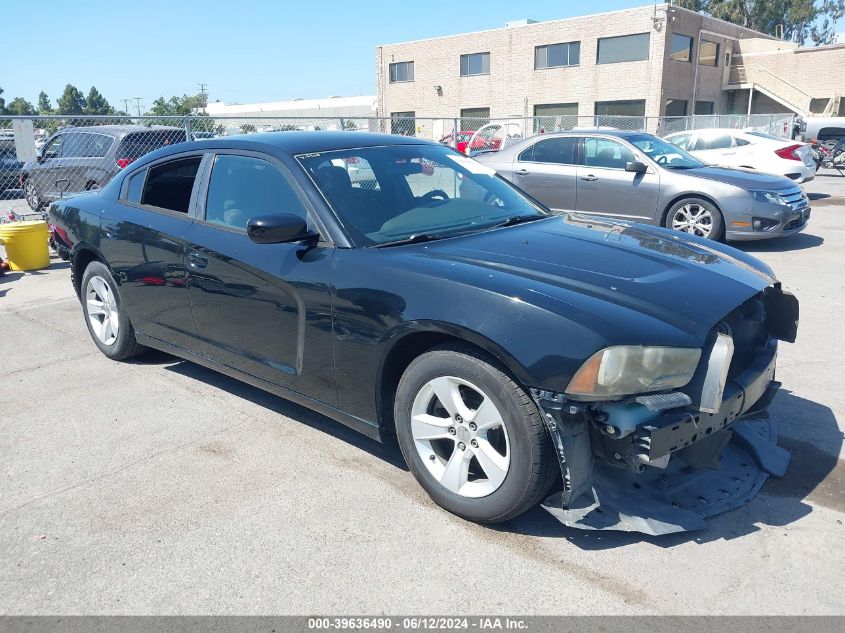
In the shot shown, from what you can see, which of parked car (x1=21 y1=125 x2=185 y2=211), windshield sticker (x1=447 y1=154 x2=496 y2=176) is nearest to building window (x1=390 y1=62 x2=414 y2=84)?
parked car (x1=21 y1=125 x2=185 y2=211)

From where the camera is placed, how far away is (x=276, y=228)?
3432mm

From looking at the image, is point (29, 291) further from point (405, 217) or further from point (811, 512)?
point (811, 512)

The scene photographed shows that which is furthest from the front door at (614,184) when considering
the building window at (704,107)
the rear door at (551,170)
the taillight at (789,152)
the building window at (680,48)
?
the building window at (704,107)

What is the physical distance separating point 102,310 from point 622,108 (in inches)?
1418

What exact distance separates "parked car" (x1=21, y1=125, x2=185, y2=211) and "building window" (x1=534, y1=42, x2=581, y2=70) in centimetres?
3022

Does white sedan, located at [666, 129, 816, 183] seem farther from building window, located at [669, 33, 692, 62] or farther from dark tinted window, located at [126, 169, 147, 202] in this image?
building window, located at [669, 33, 692, 62]

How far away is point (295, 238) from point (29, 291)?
6126 millimetres

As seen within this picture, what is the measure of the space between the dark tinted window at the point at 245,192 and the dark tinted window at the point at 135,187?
3.05 feet

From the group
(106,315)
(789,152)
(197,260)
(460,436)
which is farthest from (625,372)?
(789,152)

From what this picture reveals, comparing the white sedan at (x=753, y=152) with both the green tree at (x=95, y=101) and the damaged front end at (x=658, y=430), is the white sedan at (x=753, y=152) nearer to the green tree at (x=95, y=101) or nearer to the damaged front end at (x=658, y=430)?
the damaged front end at (x=658, y=430)

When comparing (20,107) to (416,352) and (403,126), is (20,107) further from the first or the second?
(416,352)

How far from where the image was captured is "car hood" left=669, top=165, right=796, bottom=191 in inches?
364

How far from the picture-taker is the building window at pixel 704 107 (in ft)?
132

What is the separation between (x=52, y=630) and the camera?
99.7 inches
